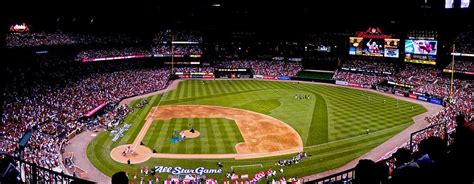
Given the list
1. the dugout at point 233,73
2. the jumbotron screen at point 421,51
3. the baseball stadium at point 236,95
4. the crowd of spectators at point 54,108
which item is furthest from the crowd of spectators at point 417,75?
the crowd of spectators at point 54,108

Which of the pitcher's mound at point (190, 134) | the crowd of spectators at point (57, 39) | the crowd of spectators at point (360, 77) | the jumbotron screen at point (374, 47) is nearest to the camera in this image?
the pitcher's mound at point (190, 134)

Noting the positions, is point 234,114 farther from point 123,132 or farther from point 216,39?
point 216,39

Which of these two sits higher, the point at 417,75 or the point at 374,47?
the point at 374,47

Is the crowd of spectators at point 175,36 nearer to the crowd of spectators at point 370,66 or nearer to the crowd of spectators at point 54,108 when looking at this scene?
the crowd of spectators at point 54,108

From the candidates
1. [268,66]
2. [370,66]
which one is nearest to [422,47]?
[370,66]

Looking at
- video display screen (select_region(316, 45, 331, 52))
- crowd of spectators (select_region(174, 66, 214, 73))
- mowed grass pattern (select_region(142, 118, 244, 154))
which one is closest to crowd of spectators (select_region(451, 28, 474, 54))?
video display screen (select_region(316, 45, 331, 52))

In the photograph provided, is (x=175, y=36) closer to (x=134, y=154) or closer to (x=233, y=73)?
(x=233, y=73)
